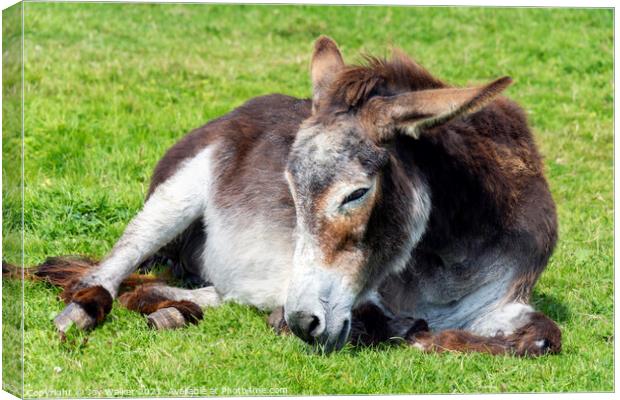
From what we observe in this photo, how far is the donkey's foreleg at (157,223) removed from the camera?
6.46m

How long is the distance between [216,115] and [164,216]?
2669 mm

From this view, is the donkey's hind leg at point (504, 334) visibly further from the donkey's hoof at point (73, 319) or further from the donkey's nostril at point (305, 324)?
the donkey's hoof at point (73, 319)

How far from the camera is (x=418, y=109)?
5277 millimetres

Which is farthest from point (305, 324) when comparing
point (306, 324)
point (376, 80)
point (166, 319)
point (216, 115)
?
point (216, 115)

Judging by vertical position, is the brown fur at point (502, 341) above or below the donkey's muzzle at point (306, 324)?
below

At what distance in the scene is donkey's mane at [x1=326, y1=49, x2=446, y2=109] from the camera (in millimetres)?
5469

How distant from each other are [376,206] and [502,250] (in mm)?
1018

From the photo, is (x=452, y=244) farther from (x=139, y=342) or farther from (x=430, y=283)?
(x=139, y=342)

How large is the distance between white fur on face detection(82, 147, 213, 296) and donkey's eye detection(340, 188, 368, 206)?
182 cm

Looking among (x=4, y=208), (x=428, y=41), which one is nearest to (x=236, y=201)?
(x=4, y=208)

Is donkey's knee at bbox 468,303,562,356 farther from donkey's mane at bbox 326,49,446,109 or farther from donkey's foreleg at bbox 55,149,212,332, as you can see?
donkey's foreleg at bbox 55,149,212,332

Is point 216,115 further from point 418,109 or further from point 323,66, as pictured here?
point 418,109

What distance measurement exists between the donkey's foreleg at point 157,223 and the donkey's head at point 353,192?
150 cm

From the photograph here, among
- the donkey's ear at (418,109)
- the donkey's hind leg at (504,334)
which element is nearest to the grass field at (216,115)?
the donkey's hind leg at (504,334)
